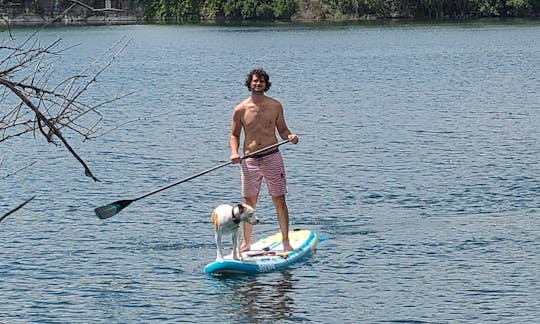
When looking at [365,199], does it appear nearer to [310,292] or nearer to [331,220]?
[331,220]

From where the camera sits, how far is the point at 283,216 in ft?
42.3

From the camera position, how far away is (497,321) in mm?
11125

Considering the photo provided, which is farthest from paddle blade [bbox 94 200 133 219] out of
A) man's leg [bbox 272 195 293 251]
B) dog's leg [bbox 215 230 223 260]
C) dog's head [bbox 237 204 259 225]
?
man's leg [bbox 272 195 293 251]

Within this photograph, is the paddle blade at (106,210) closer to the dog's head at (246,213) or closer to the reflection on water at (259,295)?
the dog's head at (246,213)

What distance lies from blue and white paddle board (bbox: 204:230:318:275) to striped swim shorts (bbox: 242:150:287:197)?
0.77m

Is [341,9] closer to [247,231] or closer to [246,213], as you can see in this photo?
Result: [247,231]

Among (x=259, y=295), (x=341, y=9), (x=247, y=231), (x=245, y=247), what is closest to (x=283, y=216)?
(x=247, y=231)

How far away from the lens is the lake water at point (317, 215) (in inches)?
471

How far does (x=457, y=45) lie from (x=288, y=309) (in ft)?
196

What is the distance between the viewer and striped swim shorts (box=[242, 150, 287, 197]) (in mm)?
12500

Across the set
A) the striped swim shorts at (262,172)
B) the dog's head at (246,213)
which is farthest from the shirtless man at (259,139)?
the dog's head at (246,213)

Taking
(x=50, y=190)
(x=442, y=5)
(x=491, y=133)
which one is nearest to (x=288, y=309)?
(x=50, y=190)

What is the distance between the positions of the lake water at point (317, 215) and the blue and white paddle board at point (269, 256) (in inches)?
4.9

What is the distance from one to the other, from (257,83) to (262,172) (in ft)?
3.08
